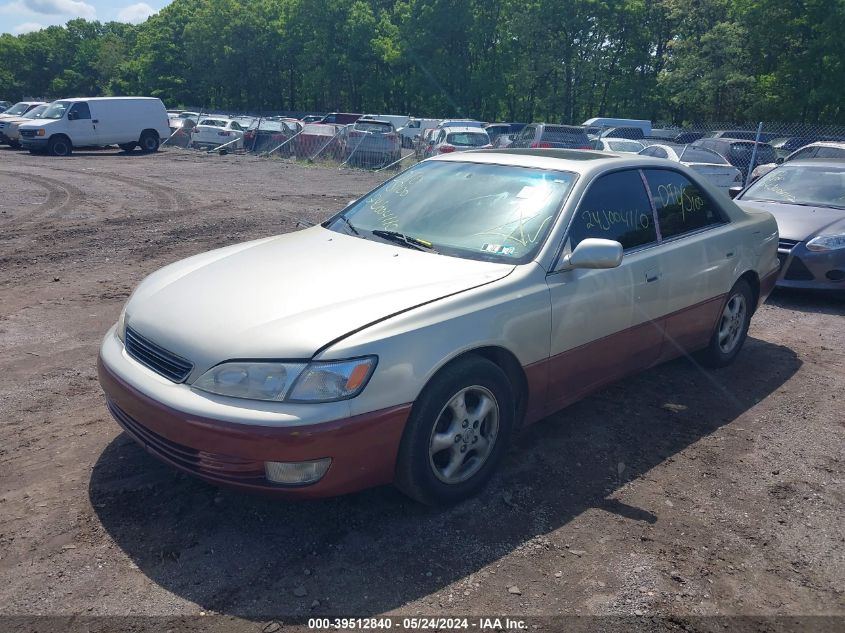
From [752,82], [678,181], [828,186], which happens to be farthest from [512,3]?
[678,181]

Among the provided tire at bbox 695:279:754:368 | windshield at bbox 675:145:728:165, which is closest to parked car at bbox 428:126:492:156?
windshield at bbox 675:145:728:165

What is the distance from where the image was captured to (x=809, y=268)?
7.53 m

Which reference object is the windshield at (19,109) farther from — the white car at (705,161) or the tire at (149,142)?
the white car at (705,161)

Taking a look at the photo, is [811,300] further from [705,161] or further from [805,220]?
[705,161]

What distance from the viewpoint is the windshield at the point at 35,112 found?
27.0 metres

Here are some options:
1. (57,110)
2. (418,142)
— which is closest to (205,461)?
(418,142)

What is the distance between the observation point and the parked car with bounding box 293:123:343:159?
2483 cm

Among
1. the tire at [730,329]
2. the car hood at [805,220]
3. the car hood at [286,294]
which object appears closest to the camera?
the car hood at [286,294]

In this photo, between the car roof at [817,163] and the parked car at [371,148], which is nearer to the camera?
the car roof at [817,163]

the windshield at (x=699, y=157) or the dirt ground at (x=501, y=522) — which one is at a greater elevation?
the windshield at (x=699, y=157)

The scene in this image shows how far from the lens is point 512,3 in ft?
164

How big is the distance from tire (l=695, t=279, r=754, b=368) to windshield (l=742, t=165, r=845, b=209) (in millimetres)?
3453

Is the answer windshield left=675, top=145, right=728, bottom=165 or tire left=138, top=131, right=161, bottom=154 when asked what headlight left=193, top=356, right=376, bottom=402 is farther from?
tire left=138, top=131, right=161, bottom=154

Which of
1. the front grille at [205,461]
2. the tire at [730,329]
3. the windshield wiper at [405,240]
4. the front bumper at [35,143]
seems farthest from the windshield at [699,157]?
the front bumper at [35,143]
